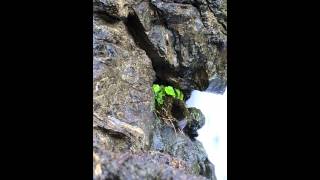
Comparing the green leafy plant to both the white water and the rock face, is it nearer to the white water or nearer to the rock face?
the rock face

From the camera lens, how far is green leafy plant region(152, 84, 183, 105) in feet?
16.1

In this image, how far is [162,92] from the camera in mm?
5008

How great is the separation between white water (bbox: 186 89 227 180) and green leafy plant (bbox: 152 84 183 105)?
489mm

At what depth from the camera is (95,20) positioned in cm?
406

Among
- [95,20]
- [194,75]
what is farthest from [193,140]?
[95,20]

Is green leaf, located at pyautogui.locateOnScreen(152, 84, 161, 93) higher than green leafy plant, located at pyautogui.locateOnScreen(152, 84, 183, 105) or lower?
higher

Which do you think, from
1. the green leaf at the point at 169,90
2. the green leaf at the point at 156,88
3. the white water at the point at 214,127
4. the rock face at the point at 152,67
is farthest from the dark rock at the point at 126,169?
the white water at the point at 214,127

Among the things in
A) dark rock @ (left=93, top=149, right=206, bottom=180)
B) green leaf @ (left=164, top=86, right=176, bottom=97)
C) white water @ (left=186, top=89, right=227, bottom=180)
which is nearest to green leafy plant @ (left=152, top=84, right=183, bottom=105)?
green leaf @ (left=164, top=86, right=176, bottom=97)

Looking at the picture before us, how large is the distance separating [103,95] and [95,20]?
797mm

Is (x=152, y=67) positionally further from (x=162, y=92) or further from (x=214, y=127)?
(x=214, y=127)

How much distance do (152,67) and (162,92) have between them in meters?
0.43

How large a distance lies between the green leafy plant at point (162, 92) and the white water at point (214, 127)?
0.49 meters

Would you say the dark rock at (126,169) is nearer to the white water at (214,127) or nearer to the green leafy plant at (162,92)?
the green leafy plant at (162,92)

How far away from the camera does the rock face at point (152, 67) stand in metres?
3.77
